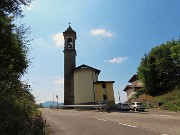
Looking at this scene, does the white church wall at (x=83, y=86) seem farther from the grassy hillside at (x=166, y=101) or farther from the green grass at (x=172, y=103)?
the green grass at (x=172, y=103)

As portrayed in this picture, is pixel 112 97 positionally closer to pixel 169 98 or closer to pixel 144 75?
pixel 144 75

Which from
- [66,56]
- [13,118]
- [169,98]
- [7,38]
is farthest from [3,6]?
[66,56]

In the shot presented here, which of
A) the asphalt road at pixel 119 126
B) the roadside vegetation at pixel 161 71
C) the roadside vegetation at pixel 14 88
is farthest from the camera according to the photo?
the roadside vegetation at pixel 161 71

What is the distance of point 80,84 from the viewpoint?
2633 inches

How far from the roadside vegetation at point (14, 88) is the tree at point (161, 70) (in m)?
45.4

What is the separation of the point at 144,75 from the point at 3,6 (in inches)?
2116

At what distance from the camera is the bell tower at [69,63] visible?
66.7 metres

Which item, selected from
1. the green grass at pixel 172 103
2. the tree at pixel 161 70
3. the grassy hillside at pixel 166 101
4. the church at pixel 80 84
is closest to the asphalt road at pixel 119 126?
the green grass at pixel 172 103

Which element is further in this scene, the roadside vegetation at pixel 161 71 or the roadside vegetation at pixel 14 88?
the roadside vegetation at pixel 161 71

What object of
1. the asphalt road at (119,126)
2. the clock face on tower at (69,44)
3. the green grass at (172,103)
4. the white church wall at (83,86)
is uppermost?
the clock face on tower at (69,44)

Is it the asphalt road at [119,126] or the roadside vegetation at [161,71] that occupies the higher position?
the roadside vegetation at [161,71]

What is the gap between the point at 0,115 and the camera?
7.94m

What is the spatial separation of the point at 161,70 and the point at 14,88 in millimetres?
54912

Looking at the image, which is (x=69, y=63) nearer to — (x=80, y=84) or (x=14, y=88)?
(x=80, y=84)
